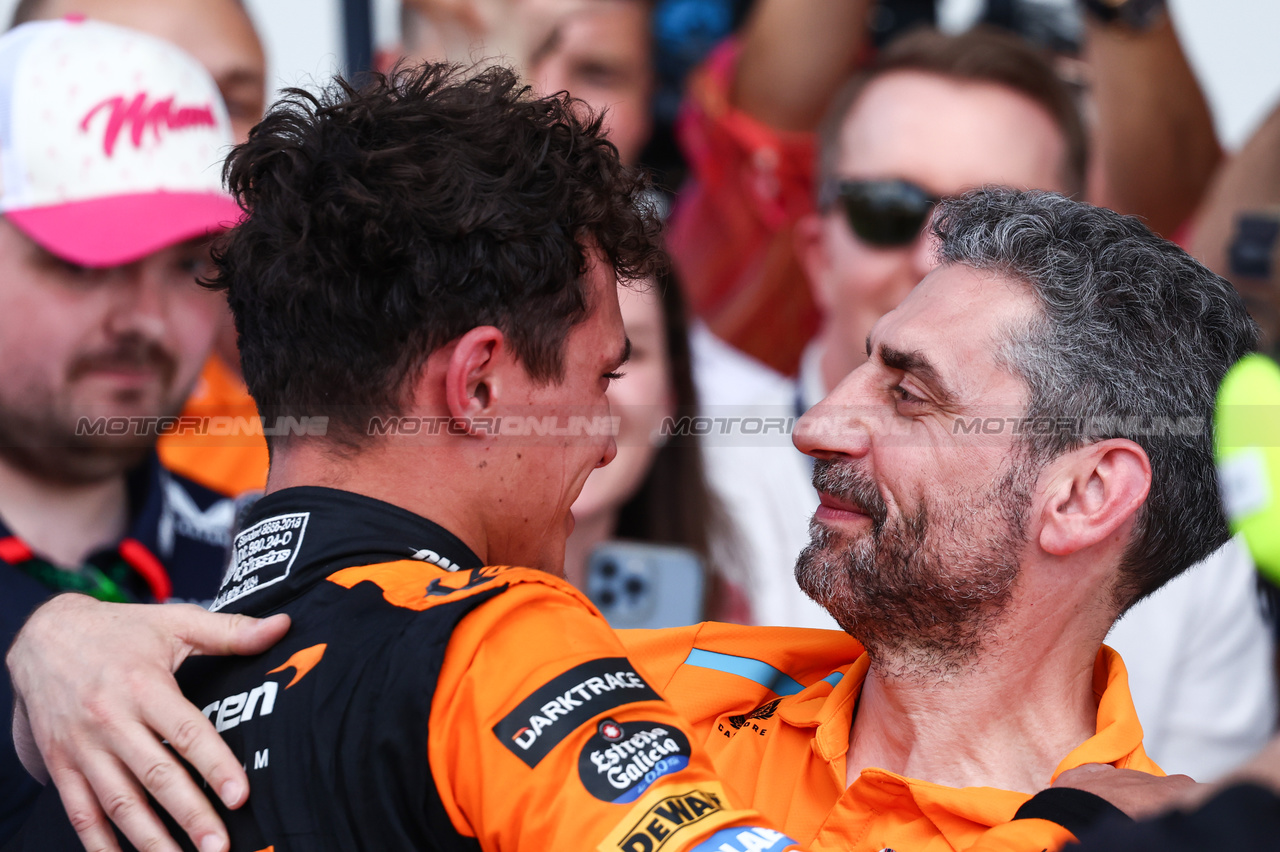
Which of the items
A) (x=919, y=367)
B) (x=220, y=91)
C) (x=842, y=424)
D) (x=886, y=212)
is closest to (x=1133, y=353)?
(x=919, y=367)

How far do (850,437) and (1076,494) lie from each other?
366 millimetres

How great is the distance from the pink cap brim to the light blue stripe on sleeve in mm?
1424

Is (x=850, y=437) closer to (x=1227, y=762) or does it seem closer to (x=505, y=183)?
(x=505, y=183)

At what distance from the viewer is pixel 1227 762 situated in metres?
3.54

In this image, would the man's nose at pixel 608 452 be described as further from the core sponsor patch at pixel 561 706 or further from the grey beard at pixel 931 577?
the core sponsor patch at pixel 561 706

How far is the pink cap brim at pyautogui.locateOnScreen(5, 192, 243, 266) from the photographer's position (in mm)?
2541

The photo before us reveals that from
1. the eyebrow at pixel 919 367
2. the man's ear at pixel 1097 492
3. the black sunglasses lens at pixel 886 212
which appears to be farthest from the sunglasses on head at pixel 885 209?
the man's ear at pixel 1097 492

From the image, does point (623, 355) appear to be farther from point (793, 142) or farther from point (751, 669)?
point (793, 142)

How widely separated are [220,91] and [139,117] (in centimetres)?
88

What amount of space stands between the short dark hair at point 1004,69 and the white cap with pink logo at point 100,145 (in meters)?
2.14

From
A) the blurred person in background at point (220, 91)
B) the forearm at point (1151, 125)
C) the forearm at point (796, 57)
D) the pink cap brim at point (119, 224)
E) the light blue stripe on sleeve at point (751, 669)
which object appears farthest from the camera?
the forearm at point (796, 57)

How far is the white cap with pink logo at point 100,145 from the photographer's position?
8.44ft

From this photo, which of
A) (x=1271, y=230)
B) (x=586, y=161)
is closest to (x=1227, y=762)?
(x=1271, y=230)

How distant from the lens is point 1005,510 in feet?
5.82
